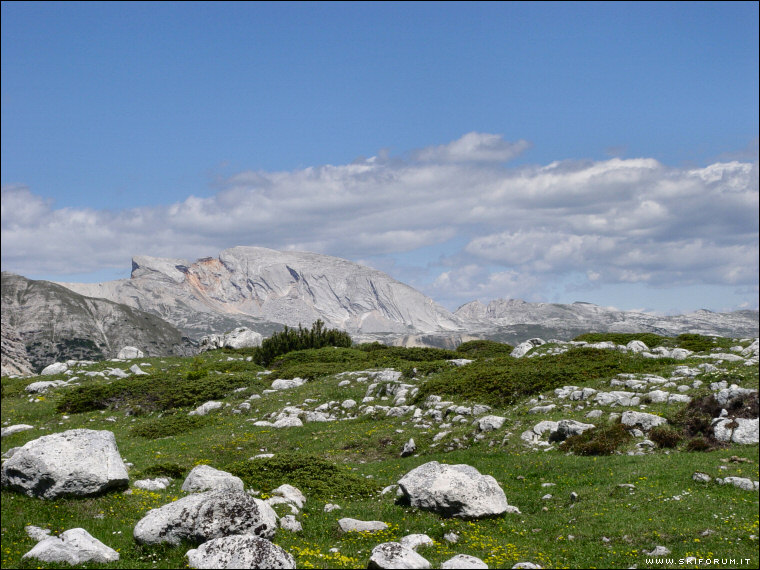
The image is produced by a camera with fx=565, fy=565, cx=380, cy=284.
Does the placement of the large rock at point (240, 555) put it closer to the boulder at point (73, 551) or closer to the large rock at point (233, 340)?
the boulder at point (73, 551)

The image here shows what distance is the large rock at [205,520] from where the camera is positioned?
575 inches

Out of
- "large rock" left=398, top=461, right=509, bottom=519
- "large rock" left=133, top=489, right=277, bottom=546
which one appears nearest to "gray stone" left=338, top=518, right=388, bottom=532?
"large rock" left=398, top=461, right=509, bottom=519

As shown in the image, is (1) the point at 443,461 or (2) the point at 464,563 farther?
(1) the point at 443,461

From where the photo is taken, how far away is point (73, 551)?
549 inches

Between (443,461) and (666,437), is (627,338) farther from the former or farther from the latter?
(443,461)

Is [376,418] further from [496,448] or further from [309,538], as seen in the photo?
[309,538]

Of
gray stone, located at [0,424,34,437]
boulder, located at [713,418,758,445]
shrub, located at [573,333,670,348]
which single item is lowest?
gray stone, located at [0,424,34,437]

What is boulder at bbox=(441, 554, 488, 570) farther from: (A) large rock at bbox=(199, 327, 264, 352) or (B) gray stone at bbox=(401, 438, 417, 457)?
(A) large rock at bbox=(199, 327, 264, 352)

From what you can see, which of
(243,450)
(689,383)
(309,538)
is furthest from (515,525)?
(689,383)

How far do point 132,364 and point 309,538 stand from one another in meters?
53.5

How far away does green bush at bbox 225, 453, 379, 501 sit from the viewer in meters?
20.9

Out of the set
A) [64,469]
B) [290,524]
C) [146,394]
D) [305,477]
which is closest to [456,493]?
[290,524]

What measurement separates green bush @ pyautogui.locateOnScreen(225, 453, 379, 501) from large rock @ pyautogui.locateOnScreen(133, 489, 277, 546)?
18.2 ft

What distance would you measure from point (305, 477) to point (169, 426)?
753 inches
